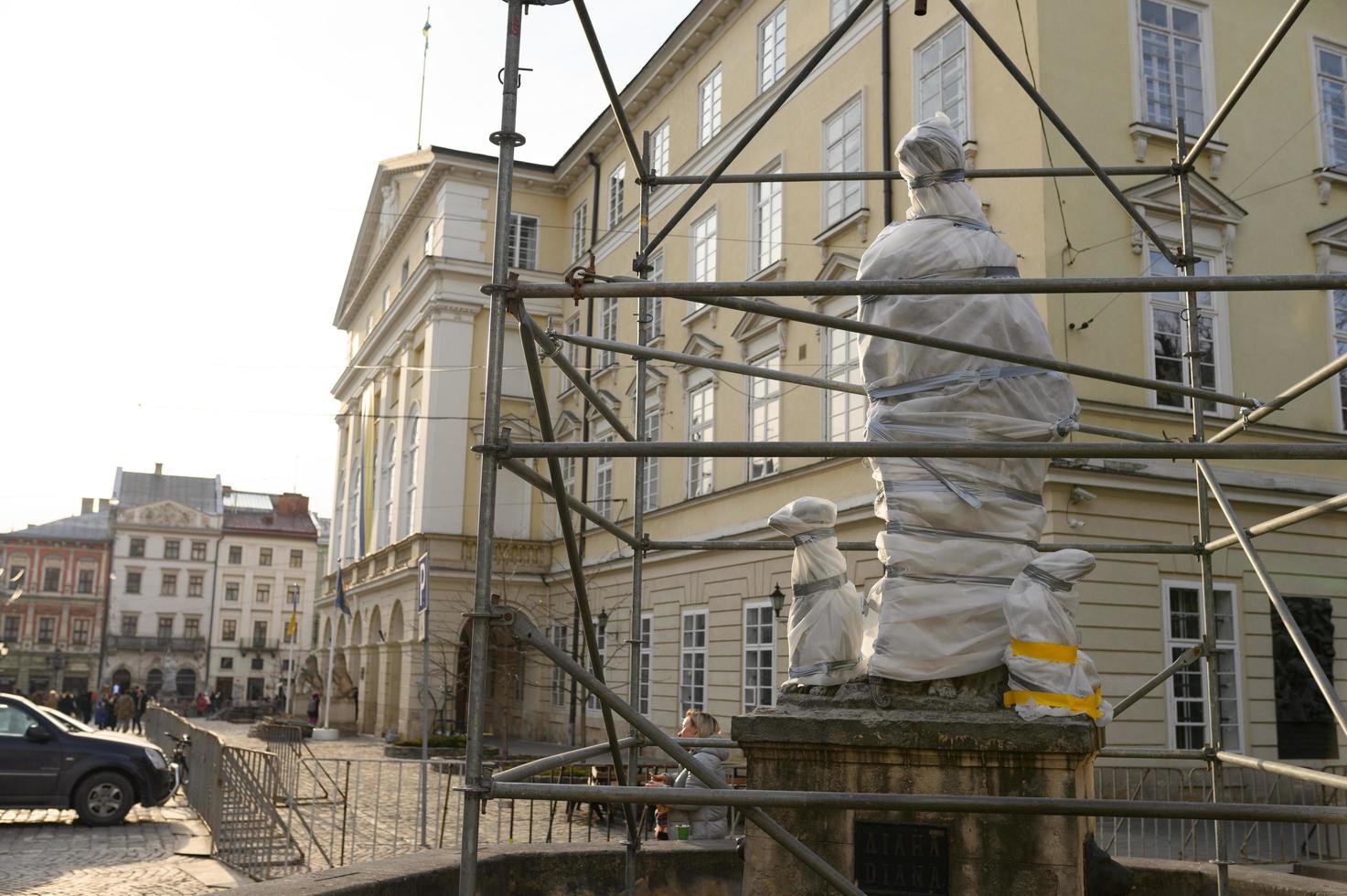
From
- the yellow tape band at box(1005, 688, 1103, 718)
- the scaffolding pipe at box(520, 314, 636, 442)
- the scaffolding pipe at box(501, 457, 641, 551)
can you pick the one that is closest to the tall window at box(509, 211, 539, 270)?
the scaffolding pipe at box(520, 314, 636, 442)

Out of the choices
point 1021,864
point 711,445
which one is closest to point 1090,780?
point 1021,864

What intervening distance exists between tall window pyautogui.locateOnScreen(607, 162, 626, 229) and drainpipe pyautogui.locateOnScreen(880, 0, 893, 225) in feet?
42.9

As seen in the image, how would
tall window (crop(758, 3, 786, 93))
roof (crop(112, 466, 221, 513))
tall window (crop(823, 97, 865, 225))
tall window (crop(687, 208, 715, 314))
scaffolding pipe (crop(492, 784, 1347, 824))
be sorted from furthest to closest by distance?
roof (crop(112, 466, 221, 513)), tall window (crop(687, 208, 715, 314)), tall window (crop(758, 3, 786, 93)), tall window (crop(823, 97, 865, 225)), scaffolding pipe (crop(492, 784, 1347, 824))

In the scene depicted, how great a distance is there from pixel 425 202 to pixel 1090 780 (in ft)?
124

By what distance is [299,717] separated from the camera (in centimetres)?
4628

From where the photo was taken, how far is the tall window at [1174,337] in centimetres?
1714

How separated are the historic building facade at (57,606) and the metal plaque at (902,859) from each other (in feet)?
336

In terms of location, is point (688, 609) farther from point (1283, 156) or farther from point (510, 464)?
point (510, 464)

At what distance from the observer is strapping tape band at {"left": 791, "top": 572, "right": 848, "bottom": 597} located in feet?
17.1

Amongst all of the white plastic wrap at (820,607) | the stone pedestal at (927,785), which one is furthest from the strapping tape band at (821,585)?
the stone pedestal at (927,785)

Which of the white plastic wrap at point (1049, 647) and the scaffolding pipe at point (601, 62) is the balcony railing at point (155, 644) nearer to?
the scaffolding pipe at point (601, 62)

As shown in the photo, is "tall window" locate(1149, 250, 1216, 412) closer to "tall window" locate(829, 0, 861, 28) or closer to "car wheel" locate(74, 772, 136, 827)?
"tall window" locate(829, 0, 861, 28)

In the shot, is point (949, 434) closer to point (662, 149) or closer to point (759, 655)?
point (759, 655)

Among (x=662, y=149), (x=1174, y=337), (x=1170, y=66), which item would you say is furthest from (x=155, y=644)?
(x=1170, y=66)
